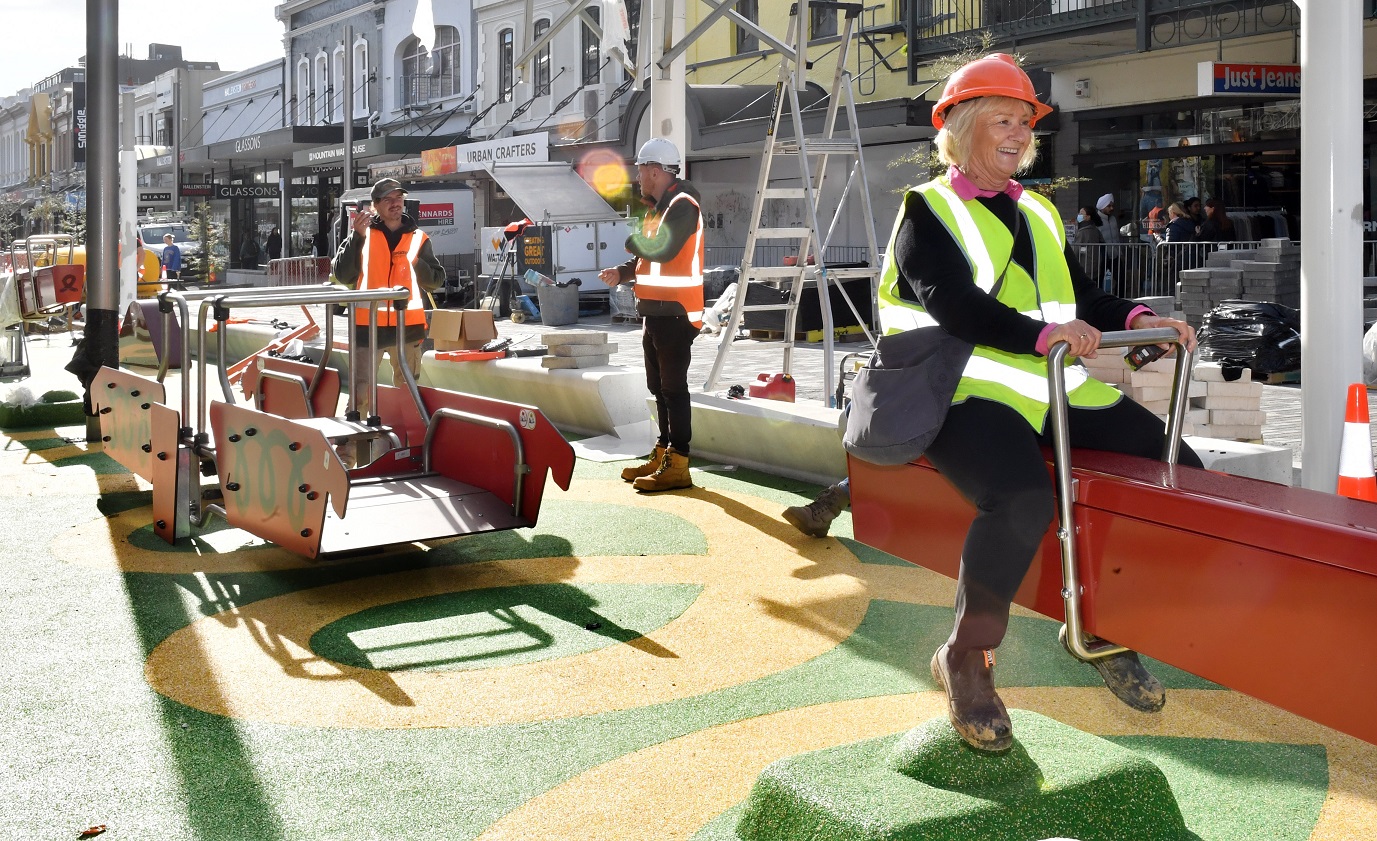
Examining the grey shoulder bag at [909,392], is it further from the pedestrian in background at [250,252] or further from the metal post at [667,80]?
the pedestrian in background at [250,252]

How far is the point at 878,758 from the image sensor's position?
3.29 metres

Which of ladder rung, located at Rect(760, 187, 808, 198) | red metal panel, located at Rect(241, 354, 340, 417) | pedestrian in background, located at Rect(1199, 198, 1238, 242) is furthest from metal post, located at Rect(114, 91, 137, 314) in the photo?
pedestrian in background, located at Rect(1199, 198, 1238, 242)

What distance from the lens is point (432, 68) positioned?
39688 millimetres

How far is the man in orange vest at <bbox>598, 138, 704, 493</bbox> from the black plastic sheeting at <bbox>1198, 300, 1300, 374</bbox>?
671cm

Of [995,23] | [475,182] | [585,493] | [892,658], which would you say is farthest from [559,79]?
[892,658]

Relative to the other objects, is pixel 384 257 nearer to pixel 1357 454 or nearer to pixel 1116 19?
pixel 1357 454

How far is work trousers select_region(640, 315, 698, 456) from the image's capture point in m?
7.78

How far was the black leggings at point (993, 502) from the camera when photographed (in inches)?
129

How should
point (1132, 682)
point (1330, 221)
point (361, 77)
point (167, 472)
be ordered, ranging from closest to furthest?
point (1132, 682) → point (1330, 221) → point (167, 472) → point (361, 77)

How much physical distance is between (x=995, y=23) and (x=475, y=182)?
16779mm

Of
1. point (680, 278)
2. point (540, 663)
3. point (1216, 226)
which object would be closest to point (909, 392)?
point (540, 663)

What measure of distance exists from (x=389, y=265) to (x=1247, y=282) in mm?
10222

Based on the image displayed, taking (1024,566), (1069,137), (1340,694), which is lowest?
(1340,694)

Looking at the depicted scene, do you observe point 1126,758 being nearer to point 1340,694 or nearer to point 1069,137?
point 1340,694
